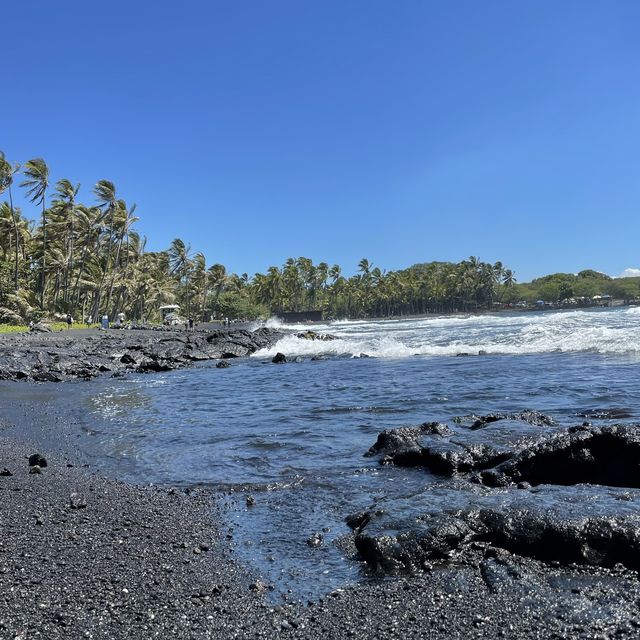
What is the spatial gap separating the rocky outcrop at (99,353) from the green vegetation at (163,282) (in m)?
16.5

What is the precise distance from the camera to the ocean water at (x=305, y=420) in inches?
199

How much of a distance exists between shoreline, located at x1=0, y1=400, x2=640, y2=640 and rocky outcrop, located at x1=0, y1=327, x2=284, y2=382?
17.0 m

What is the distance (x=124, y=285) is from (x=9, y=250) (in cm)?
1441

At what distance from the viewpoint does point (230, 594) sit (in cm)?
372

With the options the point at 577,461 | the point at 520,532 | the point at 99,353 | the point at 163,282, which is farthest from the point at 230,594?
the point at 163,282

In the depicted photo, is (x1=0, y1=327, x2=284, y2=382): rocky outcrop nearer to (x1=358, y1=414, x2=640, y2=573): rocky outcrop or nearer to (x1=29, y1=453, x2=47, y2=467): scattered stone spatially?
(x1=29, y1=453, x2=47, y2=467): scattered stone

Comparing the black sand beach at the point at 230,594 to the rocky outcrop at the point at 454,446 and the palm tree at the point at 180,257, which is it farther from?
the palm tree at the point at 180,257

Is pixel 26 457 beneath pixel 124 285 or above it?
beneath

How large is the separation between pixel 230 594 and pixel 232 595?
0.07 ft

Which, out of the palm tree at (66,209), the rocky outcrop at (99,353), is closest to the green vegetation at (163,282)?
the palm tree at (66,209)

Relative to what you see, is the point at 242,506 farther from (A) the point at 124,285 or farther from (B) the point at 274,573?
(A) the point at 124,285

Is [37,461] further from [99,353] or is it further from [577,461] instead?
[99,353]

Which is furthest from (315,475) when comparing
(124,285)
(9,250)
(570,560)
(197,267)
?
(197,267)

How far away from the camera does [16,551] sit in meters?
4.32
